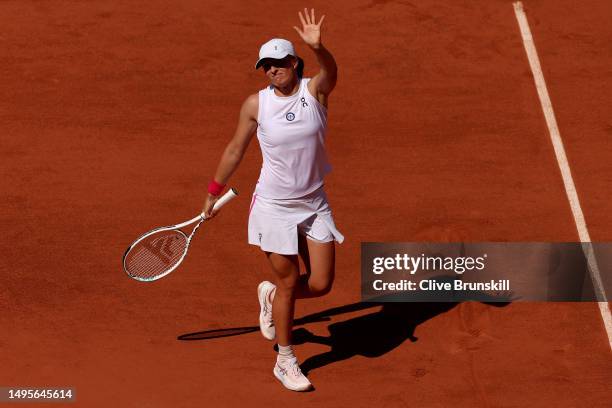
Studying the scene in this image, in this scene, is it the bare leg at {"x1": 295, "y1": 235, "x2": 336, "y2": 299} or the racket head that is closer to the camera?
the bare leg at {"x1": 295, "y1": 235, "x2": 336, "y2": 299}

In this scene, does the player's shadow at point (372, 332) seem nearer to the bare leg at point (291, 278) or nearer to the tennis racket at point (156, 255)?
the bare leg at point (291, 278)

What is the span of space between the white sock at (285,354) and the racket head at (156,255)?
1165 mm

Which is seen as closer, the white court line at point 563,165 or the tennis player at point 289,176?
the tennis player at point 289,176

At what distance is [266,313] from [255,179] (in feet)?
8.48

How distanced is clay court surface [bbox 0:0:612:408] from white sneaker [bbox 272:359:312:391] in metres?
0.12

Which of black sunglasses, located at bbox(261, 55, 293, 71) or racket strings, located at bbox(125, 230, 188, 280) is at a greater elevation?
black sunglasses, located at bbox(261, 55, 293, 71)

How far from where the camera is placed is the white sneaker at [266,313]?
12.3 meters

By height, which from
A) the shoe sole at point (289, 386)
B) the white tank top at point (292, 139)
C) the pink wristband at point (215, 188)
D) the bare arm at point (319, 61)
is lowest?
the shoe sole at point (289, 386)

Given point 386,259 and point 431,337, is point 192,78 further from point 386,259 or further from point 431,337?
point 431,337

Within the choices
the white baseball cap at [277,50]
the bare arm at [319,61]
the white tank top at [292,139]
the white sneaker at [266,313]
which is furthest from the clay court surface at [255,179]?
the white baseball cap at [277,50]

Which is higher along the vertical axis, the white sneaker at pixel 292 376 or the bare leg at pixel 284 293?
the bare leg at pixel 284 293

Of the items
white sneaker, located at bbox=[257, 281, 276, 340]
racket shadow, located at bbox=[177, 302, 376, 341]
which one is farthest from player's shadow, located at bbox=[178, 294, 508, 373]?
white sneaker, located at bbox=[257, 281, 276, 340]

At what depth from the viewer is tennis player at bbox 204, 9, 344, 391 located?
10984mm

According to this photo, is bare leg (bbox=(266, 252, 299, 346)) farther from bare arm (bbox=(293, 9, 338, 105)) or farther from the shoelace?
bare arm (bbox=(293, 9, 338, 105))
